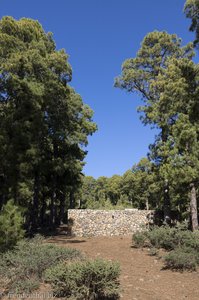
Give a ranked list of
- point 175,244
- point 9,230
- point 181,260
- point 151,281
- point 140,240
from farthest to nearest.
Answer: point 140,240
point 175,244
point 9,230
point 181,260
point 151,281

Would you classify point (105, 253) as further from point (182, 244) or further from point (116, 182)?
point (116, 182)

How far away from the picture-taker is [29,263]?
27.6ft

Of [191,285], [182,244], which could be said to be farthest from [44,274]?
[182,244]

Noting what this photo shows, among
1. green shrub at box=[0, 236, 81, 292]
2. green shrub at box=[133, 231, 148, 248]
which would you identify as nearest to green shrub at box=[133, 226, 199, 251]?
green shrub at box=[133, 231, 148, 248]

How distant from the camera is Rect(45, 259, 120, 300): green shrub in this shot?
704cm

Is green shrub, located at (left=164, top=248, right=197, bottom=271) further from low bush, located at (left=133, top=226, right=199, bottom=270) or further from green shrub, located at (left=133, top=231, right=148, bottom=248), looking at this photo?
green shrub, located at (left=133, top=231, right=148, bottom=248)

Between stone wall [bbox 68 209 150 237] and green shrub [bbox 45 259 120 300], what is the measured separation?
46.9ft

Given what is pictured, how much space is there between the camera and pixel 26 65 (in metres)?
15.4

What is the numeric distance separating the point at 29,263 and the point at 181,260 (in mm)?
4944

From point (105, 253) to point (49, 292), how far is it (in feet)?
20.5

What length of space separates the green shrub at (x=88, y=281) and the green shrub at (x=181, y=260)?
377cm

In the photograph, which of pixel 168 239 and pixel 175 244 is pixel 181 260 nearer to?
pixel 175 244

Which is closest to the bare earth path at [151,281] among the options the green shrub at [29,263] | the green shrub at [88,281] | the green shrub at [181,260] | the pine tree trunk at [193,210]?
the green shrub at [181,260]

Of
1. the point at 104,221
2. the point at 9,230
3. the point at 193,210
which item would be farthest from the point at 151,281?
the point at 104,221
